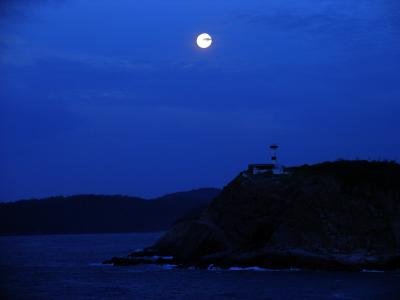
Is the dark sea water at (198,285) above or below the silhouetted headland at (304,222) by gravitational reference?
below

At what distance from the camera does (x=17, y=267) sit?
64.9 metres

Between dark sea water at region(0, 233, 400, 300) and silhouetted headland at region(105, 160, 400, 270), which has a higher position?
silhouetted headland at region(105, 160, 400, 270)

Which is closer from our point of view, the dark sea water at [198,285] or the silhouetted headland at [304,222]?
the dark sea water at [198,285]

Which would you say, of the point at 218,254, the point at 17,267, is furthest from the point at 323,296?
the point at 17,267

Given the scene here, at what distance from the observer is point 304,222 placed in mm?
52094

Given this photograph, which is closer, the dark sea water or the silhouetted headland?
the dark sea water

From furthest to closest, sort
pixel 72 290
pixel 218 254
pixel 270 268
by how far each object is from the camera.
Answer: pixel 218 254 < pixel 270 268 < pixel 72 290

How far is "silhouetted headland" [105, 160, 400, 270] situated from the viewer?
50.8 metres

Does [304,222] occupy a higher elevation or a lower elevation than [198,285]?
higher

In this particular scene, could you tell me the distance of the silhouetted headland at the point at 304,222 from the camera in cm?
5075

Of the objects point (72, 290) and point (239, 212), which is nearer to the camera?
point (72, 290)

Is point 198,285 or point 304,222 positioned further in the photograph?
point 304,222

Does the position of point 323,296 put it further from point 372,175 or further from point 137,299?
point 372,175

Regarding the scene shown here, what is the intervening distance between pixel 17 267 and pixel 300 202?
87.9 ft
